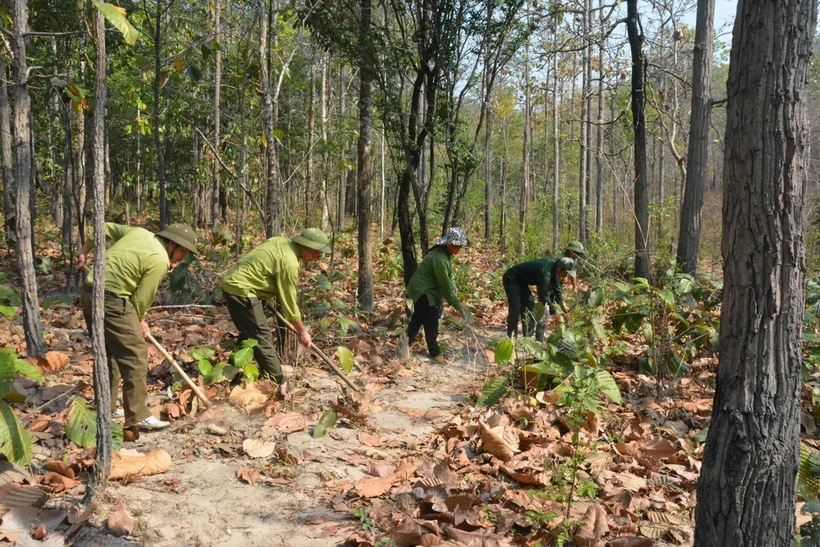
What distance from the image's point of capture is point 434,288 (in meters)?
7.03

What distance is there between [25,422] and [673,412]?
17.9 ft

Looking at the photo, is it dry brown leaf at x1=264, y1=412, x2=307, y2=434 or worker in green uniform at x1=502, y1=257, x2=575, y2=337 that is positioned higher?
worker in green uniform at x1=502, y1=257, x2=575, y2=337

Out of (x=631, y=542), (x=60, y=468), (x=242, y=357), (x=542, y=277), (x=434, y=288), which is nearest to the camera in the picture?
(x=631, y=542)

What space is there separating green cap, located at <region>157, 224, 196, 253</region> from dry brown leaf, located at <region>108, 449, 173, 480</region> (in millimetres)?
1592

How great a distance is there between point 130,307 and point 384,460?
2.24m

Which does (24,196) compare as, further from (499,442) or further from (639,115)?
(639,115)

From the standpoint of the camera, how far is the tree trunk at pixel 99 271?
123 inches

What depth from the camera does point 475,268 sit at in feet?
44.4

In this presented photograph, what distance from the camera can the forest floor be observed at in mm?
3402

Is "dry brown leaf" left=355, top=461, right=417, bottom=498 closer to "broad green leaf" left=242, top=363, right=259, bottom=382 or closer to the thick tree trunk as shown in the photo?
"broad green leaf" left=242, top=363, right=259, bottom=382

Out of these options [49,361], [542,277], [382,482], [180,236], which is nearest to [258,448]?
[382,482]

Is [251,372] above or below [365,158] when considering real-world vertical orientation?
below

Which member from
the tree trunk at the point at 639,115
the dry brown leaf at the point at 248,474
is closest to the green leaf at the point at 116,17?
the dry brown leaf at the point at 248,474

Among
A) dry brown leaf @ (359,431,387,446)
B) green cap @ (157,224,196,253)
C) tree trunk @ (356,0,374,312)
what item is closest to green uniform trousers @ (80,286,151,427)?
green cap @ (157,224,196,253)
